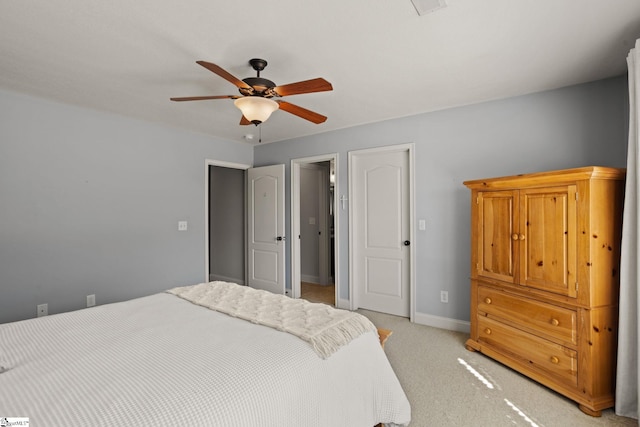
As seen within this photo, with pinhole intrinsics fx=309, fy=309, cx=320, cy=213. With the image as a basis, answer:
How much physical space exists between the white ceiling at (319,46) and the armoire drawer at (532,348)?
6.78 ft

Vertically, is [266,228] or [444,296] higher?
[266,228]

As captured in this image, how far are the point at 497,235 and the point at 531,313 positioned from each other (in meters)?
0.64

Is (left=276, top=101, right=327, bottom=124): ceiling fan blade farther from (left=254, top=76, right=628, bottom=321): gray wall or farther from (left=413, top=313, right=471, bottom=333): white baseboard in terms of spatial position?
(left=413, top=313, right=471, bottom=333): white baseboard

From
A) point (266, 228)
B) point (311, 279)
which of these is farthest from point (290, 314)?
point (311, 279)

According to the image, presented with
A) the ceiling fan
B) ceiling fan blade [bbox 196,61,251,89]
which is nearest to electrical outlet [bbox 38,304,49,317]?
the ceiling fan

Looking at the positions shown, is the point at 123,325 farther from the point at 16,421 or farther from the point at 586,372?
the point at 586,372

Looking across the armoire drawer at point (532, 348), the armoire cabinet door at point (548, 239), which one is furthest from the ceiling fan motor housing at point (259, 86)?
Answer: the armoire drawer at point (532, 348)

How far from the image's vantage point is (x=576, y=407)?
6.63ft

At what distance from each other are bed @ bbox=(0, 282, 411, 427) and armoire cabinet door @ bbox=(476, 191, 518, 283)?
1.44 meters

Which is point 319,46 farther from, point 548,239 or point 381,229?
point 381,229

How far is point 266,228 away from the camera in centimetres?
478

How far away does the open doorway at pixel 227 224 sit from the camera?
17.6 ft

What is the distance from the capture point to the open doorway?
17.6 feet

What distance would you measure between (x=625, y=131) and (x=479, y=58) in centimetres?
137
